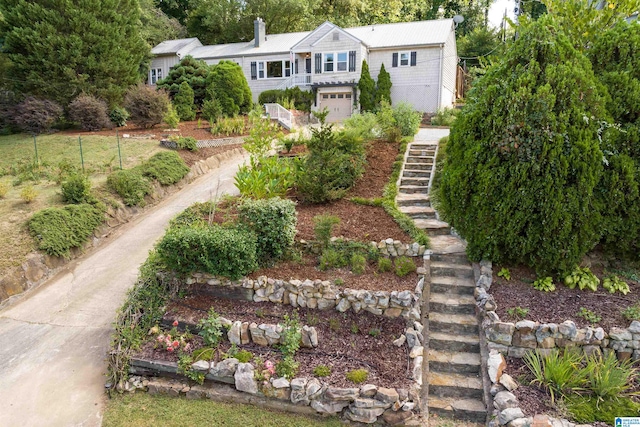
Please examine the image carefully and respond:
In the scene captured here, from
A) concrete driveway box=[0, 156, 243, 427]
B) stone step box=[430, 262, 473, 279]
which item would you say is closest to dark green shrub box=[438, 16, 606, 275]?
stone step box=[430, 262, 473, 279]

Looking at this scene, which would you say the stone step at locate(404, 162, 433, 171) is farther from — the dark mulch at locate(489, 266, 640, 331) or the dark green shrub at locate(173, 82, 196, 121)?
the dark green shrub at locate(173, 82, 196, 121)

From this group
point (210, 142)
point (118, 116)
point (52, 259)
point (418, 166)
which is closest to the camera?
point (52, 259)

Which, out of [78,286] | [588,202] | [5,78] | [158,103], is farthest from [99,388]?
[5,78]

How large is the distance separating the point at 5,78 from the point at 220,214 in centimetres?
1396

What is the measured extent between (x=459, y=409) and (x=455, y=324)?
1.26 metres

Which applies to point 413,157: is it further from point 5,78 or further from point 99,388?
point 5,78

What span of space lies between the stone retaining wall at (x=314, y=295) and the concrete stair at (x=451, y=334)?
1.37ft

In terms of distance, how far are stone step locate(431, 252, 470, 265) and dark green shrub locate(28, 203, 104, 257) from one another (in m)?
7.35

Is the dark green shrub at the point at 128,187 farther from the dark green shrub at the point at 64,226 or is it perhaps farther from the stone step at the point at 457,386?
the stone step at the point at 457,386

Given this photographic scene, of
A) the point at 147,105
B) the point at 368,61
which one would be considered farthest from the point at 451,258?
the point at 368,61

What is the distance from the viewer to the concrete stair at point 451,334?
5438 mm

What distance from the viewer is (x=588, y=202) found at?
603cm

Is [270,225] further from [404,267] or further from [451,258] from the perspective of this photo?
[451,258]

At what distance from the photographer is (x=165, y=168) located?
12.6 m
